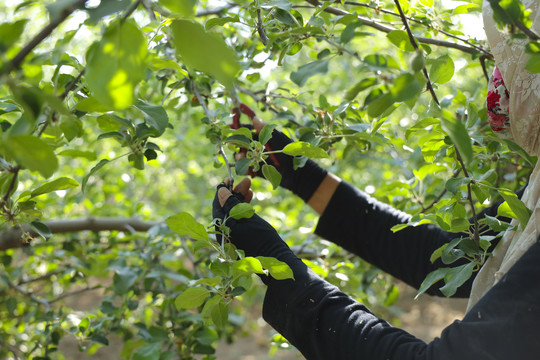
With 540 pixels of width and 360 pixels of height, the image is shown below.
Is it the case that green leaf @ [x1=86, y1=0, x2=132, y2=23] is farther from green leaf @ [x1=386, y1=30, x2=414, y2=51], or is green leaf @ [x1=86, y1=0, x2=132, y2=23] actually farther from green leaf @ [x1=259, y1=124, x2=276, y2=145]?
Result: green leaf @ [x1=259, y1=124, x2=276, y2=145]

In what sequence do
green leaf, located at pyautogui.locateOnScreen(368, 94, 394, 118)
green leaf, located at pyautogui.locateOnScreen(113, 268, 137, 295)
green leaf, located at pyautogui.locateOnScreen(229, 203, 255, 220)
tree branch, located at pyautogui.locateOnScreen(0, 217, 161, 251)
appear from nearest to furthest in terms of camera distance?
green leaf, located at pyautogui.locateOnScreen(368, 94, 394, 118) < green leaf, located at pyautogui.locateOnScreen(229, 203, 255, 220) < green leaf, located at pyautogui.locateOnScreen(113, 268, 137, 295) < tree branch, located at pyautogui.locateOnScreen(0, 217, 161, 251)

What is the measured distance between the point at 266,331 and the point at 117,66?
201 inches

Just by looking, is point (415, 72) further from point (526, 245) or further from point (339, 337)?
point (339, 337)

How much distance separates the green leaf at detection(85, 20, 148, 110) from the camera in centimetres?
58

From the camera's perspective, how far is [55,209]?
10.3 ft

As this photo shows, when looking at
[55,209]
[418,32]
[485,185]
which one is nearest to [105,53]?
[485,185]

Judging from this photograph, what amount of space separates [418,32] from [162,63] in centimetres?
84

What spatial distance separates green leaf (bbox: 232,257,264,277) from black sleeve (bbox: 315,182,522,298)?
2.07 feet

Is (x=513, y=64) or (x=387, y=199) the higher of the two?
(x=513, y=64)

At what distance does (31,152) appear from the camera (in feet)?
2.11

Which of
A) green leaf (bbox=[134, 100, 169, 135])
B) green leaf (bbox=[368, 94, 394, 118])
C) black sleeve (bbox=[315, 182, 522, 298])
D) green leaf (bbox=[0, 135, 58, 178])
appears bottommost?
black sleeve (bbox=[315, 182, 522, 298])

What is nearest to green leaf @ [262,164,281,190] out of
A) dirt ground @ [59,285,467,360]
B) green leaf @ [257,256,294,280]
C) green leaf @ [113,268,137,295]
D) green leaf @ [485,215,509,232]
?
green leaf @ [257,256,294,280]

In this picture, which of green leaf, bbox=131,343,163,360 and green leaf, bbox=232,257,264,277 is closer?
green leaf, bbox=232,257,264,277

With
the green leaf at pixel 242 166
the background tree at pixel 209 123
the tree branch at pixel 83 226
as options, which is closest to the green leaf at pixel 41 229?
the background tree at pixel 209 123
